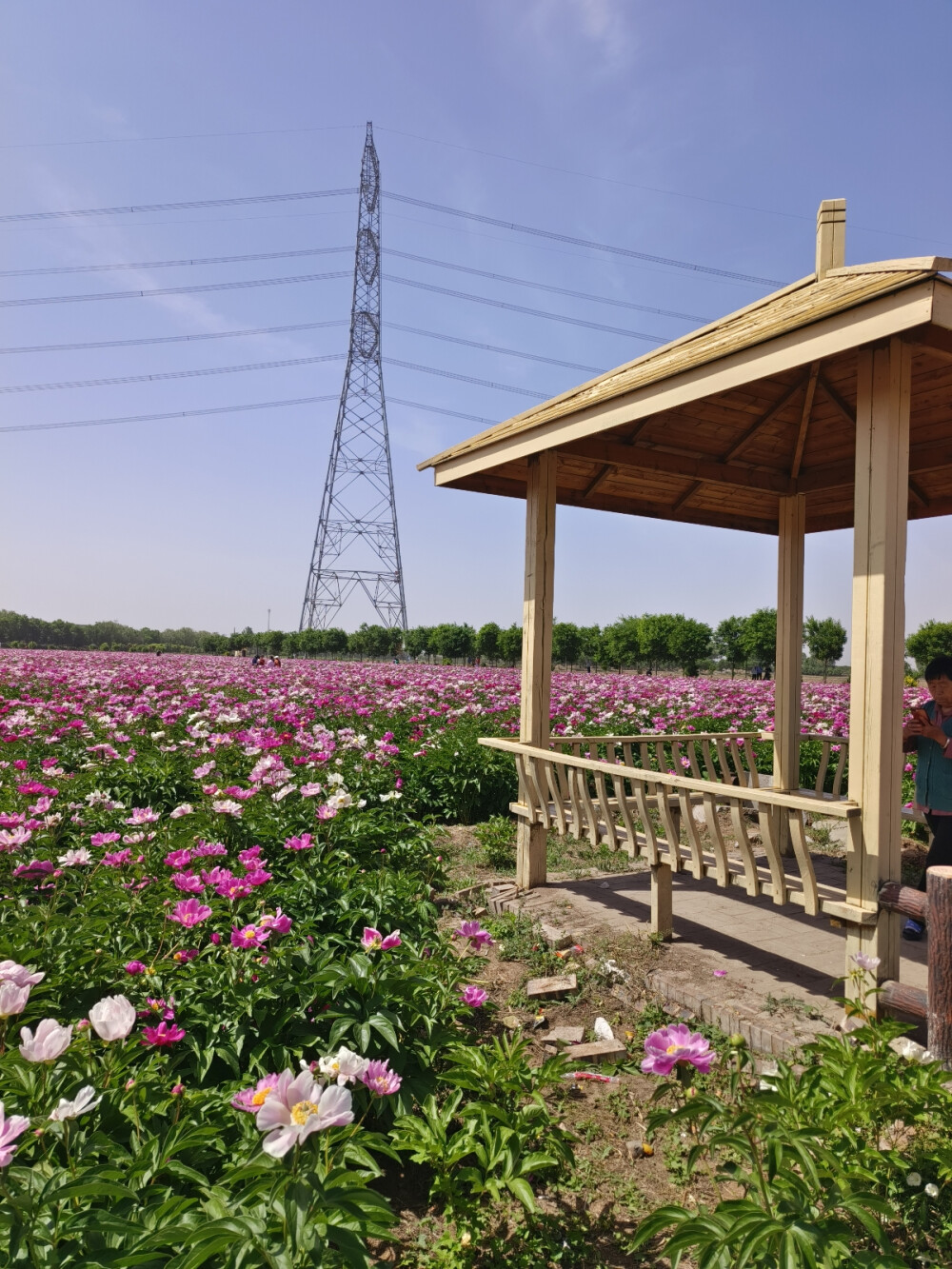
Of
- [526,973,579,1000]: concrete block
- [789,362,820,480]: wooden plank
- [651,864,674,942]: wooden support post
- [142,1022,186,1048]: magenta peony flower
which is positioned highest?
[789,362,820,480]: wooden plank

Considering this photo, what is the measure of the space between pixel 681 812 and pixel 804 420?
8.83 feet

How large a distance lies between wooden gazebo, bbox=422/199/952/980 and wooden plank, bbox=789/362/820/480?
0.02m

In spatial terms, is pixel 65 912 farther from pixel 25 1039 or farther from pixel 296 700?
pixel 296 700

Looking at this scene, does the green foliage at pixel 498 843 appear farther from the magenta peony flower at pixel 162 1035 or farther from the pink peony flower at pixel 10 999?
the pink peony flower at pixel 10 999

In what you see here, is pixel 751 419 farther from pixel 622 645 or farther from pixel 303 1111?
pixel 622 645

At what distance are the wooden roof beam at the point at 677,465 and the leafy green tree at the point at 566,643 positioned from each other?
40135 millimetres

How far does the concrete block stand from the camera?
3.54 m

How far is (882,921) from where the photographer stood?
115 inches

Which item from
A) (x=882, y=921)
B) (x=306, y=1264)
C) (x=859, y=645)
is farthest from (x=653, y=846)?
(x=306, y=1264)

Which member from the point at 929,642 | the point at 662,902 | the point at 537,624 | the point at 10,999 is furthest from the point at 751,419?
the point at 929,642

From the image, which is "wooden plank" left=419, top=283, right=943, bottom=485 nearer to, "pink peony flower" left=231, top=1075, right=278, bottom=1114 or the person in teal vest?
the person in teal vest

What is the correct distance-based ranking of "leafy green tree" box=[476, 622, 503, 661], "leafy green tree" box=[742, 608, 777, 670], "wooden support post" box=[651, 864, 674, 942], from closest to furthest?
"wooden support post" box=[651, 864, 674, 942]
"leafy green tree" box=[742, 608, 777, 670]
"leafy green tree" box=[476, 622, 503, 661]

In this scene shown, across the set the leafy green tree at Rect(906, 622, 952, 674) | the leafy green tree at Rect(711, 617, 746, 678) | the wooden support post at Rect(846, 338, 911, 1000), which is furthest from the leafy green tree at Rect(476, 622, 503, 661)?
the wooden support post at Rect(846, 338, 911, 1000)

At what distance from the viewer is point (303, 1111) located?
1241 millimetres
